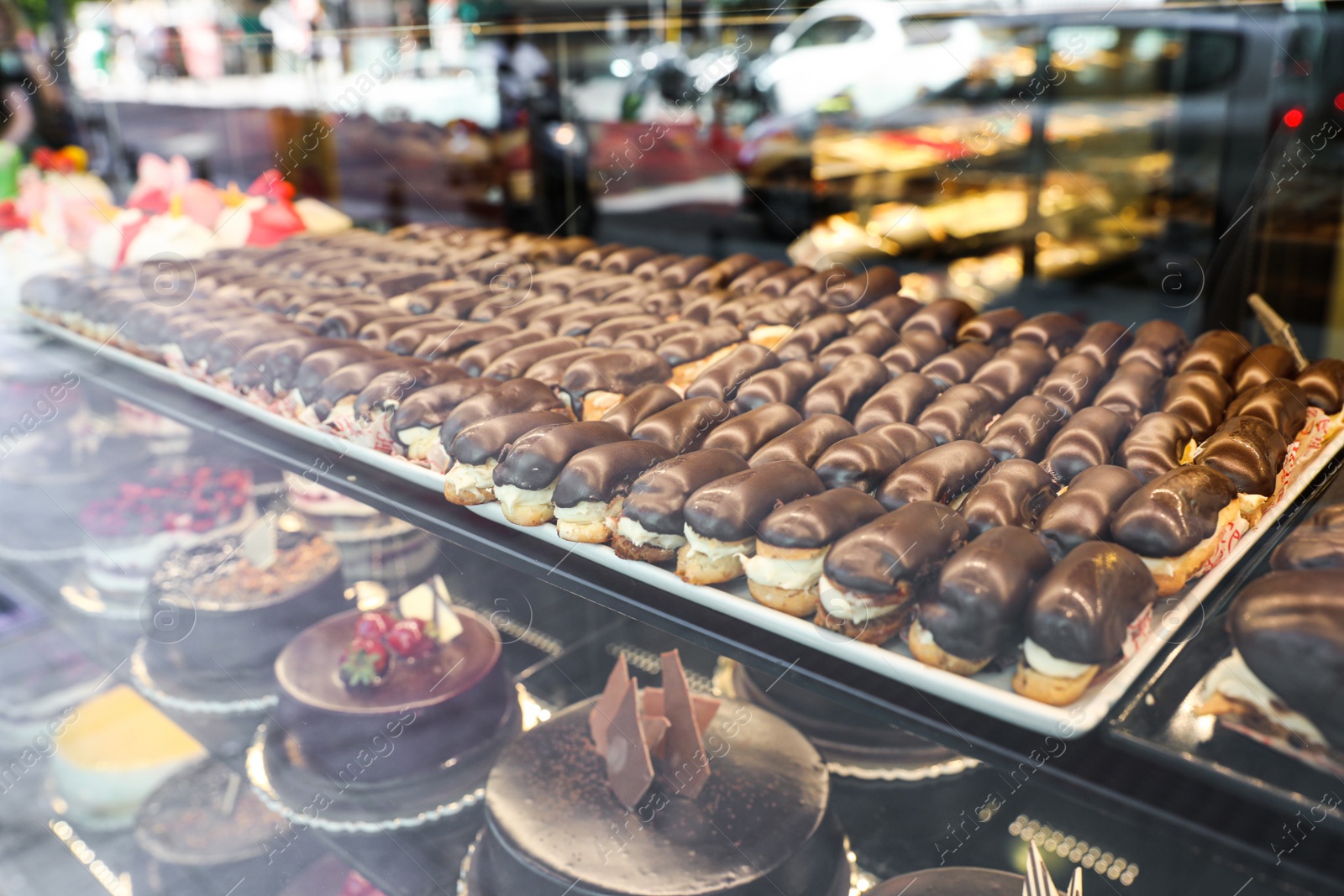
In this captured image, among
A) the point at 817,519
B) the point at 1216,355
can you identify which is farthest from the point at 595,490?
the point at 1216,355

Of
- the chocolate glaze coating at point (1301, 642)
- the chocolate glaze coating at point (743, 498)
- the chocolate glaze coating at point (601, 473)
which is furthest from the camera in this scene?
the chocolate glaze coating at point (601, 473)

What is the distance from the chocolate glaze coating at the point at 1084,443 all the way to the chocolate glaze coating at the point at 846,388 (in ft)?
0.94

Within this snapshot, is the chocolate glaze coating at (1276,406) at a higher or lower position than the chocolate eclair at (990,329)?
lower

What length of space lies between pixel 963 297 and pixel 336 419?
5.98ft

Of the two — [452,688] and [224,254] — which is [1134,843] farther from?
[224,254]

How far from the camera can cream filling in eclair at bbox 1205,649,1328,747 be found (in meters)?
0.78

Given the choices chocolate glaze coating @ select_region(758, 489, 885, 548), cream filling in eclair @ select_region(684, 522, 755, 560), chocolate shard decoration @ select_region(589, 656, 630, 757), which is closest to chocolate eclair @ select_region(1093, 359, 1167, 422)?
chocolate glaze coating @ select_region(758, 489, 885, 548)

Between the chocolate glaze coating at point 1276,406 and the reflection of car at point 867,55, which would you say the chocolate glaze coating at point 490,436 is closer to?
the chocolate glaze coating at point 1276,406

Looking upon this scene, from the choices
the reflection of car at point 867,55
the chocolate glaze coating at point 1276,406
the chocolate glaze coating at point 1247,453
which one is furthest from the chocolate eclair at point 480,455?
the reflection of car at point 867,55

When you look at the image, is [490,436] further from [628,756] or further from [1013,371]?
[1013,371]

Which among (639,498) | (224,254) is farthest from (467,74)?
(639,498)

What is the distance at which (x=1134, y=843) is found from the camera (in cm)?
126

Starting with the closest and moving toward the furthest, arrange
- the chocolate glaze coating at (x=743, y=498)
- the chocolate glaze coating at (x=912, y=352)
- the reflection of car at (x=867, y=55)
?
1. the chocolate glaze coating at (x=743, y=498)
2. the chocolate glaze coating at (x=912, y=352)
3. the reflection of car at (x=867, y=55)

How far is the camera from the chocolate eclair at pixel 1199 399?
4.21 ft
